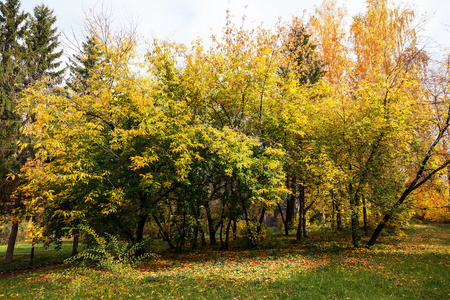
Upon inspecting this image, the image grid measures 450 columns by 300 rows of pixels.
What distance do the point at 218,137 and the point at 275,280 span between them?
4.95m

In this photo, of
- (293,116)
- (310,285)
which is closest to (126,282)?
(310,285)

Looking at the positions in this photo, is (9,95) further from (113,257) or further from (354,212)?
(354,212)

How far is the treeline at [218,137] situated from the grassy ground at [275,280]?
6.34ft

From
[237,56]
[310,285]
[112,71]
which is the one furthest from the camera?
[237,56]

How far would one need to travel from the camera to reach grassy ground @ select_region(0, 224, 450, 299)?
573cm

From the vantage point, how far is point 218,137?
9.02 metres

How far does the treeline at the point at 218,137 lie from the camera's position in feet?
27.2

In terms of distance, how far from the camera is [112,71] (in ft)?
29.0

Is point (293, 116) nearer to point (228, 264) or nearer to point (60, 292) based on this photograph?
point (228, 264)

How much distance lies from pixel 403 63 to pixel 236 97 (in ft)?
22.9

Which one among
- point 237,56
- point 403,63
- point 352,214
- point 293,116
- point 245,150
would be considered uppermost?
point 237,56

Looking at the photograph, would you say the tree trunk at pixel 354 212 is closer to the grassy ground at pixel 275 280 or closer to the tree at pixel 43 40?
the grassy ground at pixel 275 280

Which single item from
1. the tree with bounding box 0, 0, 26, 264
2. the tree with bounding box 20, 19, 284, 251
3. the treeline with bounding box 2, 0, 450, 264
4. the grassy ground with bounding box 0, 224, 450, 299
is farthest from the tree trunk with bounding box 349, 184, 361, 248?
the tree with bounding box 0, 0, 26, 264

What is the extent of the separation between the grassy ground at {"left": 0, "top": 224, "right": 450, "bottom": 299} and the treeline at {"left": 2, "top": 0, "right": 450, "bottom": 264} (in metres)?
1.93
